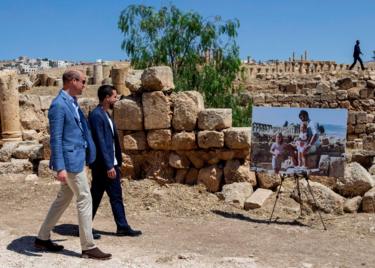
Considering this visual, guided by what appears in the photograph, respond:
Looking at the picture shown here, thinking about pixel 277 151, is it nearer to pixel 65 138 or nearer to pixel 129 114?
pixel 129 114

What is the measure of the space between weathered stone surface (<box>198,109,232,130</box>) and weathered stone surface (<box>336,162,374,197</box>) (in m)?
2.12

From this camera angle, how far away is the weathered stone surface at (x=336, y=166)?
7336 mm

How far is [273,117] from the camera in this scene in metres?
7.60

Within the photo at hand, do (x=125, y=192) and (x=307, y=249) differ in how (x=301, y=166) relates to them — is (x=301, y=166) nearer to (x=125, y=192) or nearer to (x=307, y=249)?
(x=307, y=249)

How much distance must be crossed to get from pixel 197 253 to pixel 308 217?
254cm

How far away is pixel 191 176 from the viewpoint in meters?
9.24

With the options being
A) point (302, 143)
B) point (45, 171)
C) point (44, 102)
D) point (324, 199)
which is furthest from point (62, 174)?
point (44, 102)

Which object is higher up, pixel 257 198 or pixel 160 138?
pixel 160 138

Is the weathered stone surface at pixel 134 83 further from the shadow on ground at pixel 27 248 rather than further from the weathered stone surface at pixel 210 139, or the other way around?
the shadow on ground at pixel 27 248

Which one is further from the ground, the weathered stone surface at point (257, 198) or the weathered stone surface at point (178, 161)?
the weathered stone surface at point (178, 161)

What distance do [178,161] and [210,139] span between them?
28.4 inches

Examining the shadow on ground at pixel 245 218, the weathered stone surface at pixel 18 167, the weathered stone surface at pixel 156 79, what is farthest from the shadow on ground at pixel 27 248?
the weathered stone surface at pixel 18 167

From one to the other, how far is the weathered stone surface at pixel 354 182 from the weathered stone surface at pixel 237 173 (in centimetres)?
148

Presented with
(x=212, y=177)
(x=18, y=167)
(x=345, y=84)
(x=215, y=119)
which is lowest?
(x=18, y=167)
